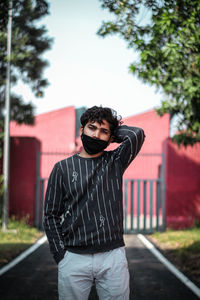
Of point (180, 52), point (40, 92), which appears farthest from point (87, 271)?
point (40, 92)

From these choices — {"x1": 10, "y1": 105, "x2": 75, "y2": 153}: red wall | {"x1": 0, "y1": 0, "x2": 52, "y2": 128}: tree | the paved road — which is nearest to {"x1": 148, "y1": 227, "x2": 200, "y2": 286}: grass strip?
the paved road

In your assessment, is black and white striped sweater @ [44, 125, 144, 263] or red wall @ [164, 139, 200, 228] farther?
red wall @ [164, 139, 200, 228]

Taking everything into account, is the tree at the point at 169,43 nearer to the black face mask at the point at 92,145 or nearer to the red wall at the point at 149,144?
the black face mask at the point at 92,145

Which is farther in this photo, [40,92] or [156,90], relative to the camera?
[40,92]

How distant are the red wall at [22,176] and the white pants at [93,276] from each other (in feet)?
34.8

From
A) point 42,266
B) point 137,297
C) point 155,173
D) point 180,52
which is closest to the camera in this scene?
point 137,297

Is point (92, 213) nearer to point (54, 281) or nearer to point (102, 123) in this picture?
point (102, 123)

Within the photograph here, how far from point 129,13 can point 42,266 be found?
15.9 feet

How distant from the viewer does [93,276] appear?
238 cm

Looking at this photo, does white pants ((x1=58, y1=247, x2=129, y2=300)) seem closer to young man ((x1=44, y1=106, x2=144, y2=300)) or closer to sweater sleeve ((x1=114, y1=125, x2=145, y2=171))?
young man ((x1=44, y1=106, x2=144, y2=300))

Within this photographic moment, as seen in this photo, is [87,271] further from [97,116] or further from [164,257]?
[164,257]

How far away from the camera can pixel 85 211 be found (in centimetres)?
248

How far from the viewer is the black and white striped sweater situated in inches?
96.5

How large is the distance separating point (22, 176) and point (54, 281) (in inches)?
291
